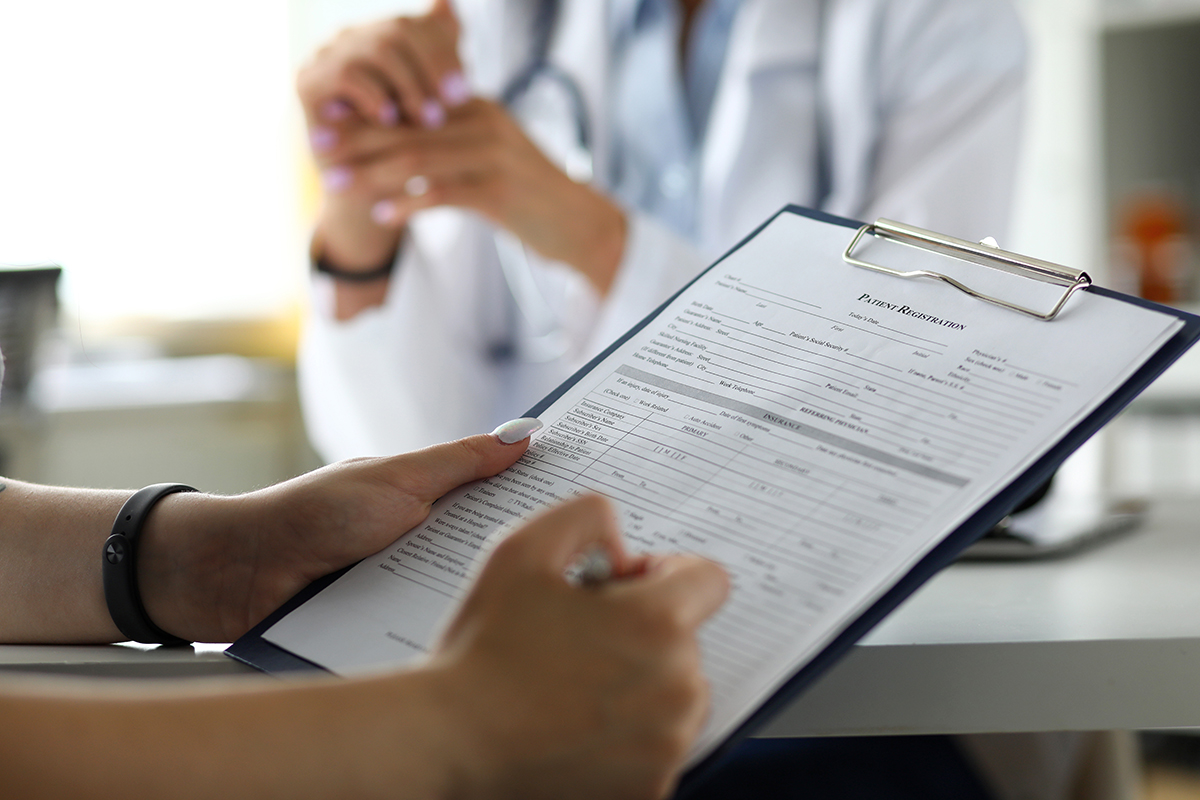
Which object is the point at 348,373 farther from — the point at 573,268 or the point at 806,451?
the point at 806,451

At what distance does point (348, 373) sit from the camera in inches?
40.1

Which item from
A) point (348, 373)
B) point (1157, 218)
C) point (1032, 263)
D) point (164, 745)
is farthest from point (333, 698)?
point (1157, 218)

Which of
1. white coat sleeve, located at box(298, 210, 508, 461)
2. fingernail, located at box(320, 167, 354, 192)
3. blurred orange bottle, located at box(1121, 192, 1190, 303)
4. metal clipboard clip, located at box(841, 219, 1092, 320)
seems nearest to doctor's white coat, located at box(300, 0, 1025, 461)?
white coat sleeve, located at box(298, 210, 508, 461)

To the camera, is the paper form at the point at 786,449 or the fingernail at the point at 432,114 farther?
the fingernail at the point at 432,114

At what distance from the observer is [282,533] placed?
403mm

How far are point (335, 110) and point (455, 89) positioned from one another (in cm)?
10

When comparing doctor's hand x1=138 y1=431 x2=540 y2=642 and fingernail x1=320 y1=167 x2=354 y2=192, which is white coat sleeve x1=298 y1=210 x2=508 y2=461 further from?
doctor's hand x1=138 y1=431 x2=540 y2=642

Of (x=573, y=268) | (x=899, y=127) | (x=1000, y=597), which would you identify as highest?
(x=899, y=127)

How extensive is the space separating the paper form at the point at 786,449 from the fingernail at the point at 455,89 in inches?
17.6

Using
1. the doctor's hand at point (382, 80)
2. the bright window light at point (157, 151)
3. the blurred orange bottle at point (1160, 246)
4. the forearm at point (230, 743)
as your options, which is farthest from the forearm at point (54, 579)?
the blurred orange bottle at point (1160, 246)

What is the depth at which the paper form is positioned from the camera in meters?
0.33

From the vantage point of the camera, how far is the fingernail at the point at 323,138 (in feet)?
2.74

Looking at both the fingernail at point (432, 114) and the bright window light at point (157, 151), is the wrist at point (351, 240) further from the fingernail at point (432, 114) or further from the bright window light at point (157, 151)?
the bright window light at point (157, 151)

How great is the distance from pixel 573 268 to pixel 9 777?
26.7 inches
